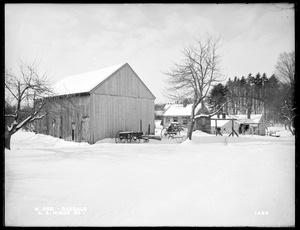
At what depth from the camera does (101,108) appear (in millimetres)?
15438

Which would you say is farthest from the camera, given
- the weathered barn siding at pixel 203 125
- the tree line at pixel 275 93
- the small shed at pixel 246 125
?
the small shed at pixel 246 125

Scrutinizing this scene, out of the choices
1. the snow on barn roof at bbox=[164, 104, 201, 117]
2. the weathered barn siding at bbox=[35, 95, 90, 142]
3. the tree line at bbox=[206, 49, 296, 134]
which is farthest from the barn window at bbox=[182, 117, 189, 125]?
the weathered barn siding at bbox=[35, 95, 90, 142]

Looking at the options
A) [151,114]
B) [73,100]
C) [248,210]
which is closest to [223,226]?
[248,210]

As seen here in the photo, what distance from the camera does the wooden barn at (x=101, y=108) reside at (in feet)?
49.3

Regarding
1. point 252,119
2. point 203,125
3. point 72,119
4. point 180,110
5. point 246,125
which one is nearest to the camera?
point 72,119

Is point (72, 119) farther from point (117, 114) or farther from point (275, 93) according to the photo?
point (275, 93)

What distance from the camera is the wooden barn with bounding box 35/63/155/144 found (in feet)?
49.3

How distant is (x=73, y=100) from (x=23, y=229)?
45.0ft

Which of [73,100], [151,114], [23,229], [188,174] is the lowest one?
A: [23,229]

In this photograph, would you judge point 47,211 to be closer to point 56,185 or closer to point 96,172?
point 56,185

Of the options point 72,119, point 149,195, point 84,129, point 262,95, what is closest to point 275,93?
point 149,195

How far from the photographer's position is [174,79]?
51.9 ft

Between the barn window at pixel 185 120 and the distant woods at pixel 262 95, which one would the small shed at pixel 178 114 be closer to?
the barn window at pixel 185 120

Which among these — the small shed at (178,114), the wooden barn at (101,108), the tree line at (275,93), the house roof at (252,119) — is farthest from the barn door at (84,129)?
the house roof at (252,119)
